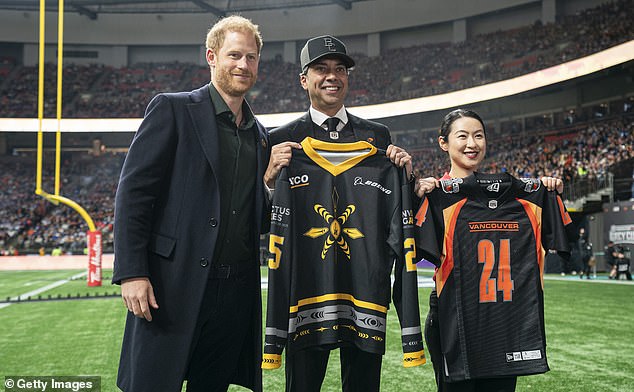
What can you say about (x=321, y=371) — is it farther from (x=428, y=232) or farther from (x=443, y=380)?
(x=428, y=232)

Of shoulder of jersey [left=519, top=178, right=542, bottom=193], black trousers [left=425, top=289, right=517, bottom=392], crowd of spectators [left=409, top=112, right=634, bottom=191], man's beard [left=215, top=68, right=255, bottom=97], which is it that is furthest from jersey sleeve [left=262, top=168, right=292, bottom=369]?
crowd of spectators [left=409, top=112, right=634, bottom=191]

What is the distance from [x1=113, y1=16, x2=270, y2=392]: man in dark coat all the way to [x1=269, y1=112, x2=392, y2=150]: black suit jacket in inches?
12.8

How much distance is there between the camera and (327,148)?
9.77 ft

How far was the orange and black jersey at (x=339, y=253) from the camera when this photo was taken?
2789mm

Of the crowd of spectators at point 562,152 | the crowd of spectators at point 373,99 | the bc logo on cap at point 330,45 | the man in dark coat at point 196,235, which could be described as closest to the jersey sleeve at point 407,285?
the man in dark coat at point 196,235

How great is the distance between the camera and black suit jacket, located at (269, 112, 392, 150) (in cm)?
304

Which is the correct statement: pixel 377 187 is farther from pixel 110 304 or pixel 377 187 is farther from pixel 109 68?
pixel 109 68

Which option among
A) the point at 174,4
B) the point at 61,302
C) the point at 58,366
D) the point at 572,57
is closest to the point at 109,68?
the point at 174,4

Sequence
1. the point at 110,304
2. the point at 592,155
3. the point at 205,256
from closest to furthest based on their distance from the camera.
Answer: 1. the point at 205,256
2. the point at 110,304
3. the point at 592,155

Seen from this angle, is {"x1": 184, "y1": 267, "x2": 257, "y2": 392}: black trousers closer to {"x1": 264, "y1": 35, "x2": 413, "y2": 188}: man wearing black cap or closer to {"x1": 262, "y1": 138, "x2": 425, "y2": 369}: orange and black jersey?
{"x1": 262, "y1": 138, "x2": 425, "y2": 369}: orange and black jersey

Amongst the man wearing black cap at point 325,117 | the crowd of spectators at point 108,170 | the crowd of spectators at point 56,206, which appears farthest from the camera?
the crowd of spectators at point 56,206

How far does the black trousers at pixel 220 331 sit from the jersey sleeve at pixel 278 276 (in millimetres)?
139

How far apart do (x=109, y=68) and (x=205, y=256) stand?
134ft

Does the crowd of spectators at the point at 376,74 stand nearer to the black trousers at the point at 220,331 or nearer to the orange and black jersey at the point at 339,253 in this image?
the orange and black jersey at the point at 339,253
